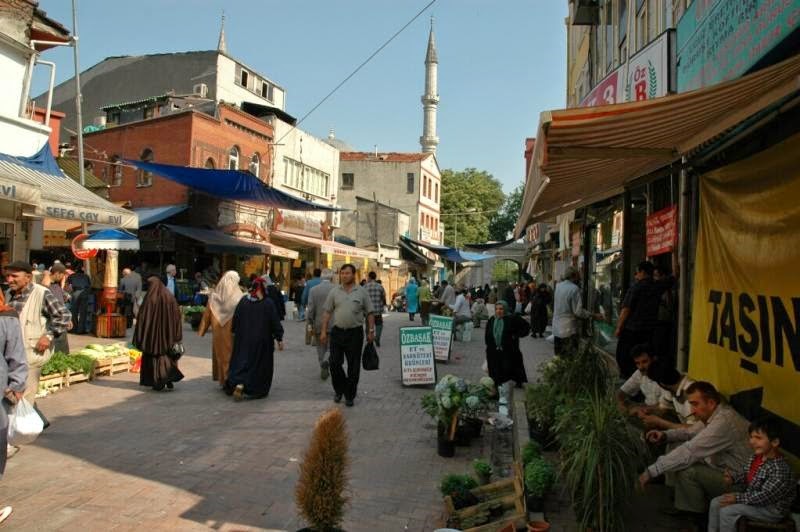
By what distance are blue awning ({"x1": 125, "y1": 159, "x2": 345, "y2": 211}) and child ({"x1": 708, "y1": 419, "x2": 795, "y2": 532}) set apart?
17076 millimetres

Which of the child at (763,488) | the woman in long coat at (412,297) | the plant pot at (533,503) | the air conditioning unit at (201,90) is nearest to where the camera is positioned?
the child at (763,488)

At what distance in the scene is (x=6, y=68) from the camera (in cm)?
1195

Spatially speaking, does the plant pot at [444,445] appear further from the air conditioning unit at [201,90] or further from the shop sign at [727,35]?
the air conditioning unit at [201,90]

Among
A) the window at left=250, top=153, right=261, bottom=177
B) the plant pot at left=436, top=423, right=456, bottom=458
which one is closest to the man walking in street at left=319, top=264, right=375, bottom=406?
the plant pot at left=436, top=423, right=456, bottom=458

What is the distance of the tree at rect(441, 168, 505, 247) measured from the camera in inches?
2530

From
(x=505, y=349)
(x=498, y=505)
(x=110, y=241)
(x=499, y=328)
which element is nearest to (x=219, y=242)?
(x=110, y=241)

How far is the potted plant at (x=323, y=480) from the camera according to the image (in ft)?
9.32

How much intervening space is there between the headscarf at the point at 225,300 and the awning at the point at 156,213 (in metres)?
13.8

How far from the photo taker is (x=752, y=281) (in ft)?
14.1

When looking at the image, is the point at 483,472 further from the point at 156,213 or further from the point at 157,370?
the point at 156,213

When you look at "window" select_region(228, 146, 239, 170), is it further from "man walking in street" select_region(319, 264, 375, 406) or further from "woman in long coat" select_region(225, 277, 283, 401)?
"man walking in street" select_region(319, 264, 375, 406)

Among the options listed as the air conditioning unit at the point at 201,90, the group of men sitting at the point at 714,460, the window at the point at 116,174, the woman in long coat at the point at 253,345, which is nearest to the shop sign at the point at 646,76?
the group of men sitting at the point at 714,460

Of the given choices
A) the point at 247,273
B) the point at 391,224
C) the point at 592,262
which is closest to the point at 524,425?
the point at 592,262

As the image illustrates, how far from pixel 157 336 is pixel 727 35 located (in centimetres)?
754
